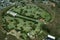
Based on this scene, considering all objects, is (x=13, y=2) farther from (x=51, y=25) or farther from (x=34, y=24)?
(x=51, y=25)

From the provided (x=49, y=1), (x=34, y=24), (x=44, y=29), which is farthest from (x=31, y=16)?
(x=49, y=1)

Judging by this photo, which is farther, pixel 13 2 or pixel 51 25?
pixel 13 2

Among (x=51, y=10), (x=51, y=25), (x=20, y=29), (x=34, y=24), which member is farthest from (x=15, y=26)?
Answer: (x=51, y=10)

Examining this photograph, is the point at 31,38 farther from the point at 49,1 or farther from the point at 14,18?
the point at 49,1

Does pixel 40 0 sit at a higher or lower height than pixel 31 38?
higher

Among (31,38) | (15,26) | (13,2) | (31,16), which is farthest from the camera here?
(13,2)

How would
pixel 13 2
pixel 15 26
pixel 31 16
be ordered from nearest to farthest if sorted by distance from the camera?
pixel 15 26, pixel 31 16, pixel 13 2
